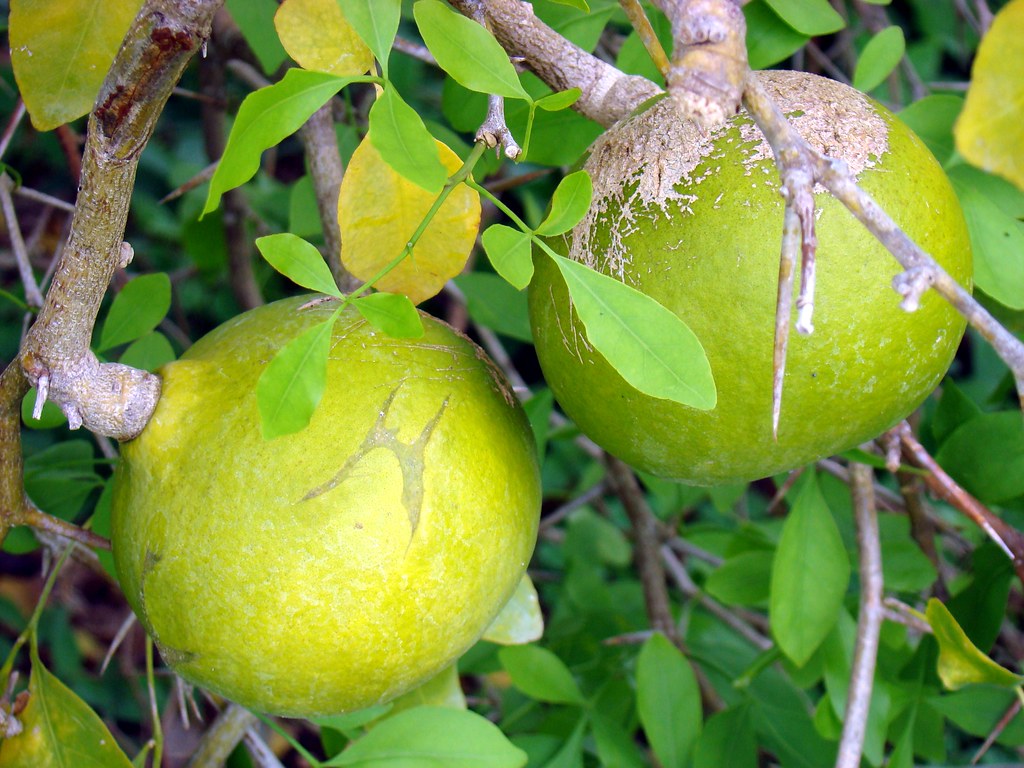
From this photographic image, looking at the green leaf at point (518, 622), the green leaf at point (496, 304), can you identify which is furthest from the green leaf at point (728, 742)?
the green leaf at point (496, 304)

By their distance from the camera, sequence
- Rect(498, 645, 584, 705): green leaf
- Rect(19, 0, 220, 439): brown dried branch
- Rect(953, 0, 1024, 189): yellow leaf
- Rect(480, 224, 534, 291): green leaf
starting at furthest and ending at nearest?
Rect(498, 645, 584, 705): green leaf, Rect(480, 224, 534, 291): green leaf, Rect(19, 0, 220, 439): brown dried branch, Rect(953, 0, 1024, 189): yellow leaf

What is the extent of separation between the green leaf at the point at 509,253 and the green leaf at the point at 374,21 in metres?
0.18

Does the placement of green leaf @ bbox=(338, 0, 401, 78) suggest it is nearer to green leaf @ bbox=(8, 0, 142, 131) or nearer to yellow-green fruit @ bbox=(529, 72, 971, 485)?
yellow-green fruit @ bbox=(529, 72, 971, 485)

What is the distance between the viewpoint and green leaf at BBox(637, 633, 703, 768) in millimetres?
1533

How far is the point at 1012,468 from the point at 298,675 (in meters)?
1.05

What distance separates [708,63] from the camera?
0.71 meters

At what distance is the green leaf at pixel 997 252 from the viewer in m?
1.21

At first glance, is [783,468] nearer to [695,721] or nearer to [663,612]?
[695,721]

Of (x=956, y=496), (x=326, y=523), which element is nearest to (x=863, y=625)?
(x=956, y=496)

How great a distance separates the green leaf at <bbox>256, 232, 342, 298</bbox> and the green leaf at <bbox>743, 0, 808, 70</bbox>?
0.76m

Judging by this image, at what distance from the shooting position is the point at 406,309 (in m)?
0.87

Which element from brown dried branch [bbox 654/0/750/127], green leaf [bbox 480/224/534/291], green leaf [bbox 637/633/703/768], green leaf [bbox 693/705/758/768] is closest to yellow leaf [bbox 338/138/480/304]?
green leaf [bbox 480/224/534/291]

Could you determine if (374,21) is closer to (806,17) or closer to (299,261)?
(299,261)

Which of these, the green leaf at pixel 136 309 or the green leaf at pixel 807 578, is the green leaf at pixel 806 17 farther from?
the green leaf at pixel 136 309
